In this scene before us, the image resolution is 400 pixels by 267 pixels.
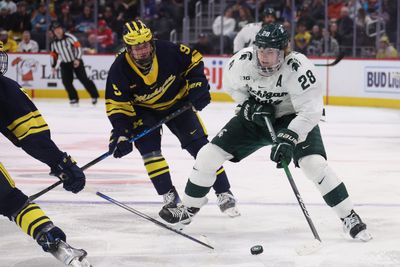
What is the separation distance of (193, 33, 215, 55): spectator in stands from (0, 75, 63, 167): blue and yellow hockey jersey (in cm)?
945

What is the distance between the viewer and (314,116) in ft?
12.6

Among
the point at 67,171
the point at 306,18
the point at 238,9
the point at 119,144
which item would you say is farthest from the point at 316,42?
the point at 67,171

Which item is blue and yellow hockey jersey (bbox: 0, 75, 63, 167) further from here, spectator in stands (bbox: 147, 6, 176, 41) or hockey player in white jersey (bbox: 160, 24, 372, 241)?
spectator in stands (bbox: 147, 6, 176, 41)

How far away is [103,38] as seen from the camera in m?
13.4

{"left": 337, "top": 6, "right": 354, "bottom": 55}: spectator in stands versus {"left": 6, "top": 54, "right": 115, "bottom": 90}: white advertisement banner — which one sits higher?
{"left": 337, "top": 6, "right": 354, "bottom": 55}: spectator in stands

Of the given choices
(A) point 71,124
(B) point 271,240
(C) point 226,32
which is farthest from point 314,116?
(C) point 226,32

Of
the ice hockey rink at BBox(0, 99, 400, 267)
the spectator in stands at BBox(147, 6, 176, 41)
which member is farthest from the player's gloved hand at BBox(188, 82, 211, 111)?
the spectator in stands at BBox(147, 6, 176, 41)

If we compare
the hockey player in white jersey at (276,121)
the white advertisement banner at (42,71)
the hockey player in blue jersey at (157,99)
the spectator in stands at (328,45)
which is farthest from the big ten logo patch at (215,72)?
the hockey player in white jersey at (276,121)

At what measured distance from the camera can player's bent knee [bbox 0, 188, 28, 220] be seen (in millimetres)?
3227

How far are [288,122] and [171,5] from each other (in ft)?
30.9

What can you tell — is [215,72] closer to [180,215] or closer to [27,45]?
[27,45]

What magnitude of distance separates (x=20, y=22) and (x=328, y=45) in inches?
194

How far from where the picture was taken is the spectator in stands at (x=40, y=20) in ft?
45.1

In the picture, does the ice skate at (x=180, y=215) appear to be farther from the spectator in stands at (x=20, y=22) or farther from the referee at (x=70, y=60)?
the spectator in stands at (x=20, y=22)
